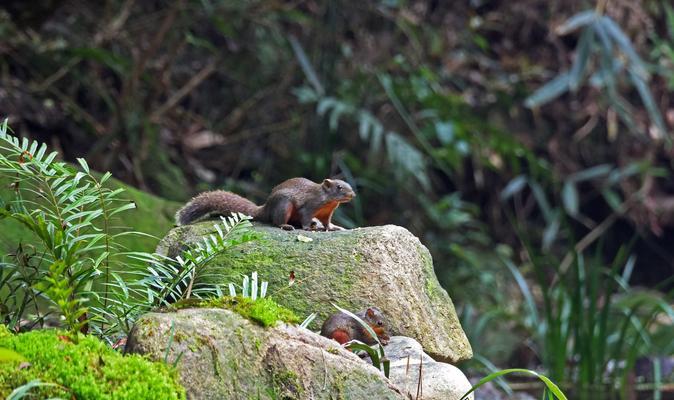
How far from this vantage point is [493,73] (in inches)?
421

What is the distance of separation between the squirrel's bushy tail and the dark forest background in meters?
2.69

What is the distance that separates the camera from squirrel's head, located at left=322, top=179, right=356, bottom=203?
15.1ft

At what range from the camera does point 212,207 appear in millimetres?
4504

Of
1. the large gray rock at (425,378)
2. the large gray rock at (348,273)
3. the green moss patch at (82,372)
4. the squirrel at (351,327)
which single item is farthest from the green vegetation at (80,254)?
the large gray rock at (425,378)

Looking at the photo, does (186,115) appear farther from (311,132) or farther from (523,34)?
(523,34)

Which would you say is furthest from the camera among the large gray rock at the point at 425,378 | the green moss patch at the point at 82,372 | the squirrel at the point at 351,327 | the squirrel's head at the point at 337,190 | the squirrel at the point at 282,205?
the squirrel's head at the point at 337,190

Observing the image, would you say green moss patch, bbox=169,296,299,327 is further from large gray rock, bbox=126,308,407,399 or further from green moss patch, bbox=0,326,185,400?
green moss patch, bbox=0,326,185,400

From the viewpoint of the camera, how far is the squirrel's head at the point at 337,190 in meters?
4.59

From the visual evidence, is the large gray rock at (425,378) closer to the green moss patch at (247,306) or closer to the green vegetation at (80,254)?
the green moss patch at (247,306)

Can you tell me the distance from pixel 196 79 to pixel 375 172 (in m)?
1.93

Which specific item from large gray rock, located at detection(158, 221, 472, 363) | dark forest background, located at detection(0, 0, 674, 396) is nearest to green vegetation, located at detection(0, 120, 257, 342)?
large gray rock, located at detection(158, 221, 472, 363)

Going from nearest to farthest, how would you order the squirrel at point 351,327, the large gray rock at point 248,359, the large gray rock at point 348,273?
1. the large gray rock at point 248,359
2. the squirrel at point 351,327
3. the large gray rock at point 348,273

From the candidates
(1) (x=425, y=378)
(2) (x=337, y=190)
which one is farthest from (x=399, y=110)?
(1) (x=425, y=378)

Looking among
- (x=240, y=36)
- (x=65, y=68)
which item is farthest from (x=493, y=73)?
(x=65, y=68)
